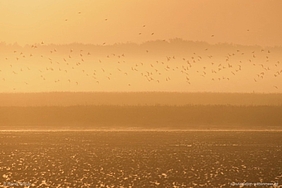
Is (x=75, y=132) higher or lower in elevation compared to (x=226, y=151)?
higher

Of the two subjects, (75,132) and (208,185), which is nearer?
(208,185)

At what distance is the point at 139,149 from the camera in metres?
43.0

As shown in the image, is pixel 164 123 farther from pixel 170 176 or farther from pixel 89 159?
pixel 170 176

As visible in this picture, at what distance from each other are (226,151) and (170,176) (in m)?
11.2

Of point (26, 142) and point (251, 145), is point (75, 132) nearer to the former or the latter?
point (26, 142)

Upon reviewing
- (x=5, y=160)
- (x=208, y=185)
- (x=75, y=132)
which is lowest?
(x=208, y=185)

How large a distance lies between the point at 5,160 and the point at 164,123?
32.5 metres

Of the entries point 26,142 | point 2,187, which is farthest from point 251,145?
point 2,187

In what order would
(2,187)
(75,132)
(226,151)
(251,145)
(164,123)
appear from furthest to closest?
(164,123) → (75,132) → (251,145) → (226,151) → (2,187)

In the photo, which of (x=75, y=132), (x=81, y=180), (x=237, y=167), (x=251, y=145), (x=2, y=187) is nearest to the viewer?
(x=2, y=187)

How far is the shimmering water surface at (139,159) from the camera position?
102ft

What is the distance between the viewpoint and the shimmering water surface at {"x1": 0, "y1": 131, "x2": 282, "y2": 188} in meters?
31.2

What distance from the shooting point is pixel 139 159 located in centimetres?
3803

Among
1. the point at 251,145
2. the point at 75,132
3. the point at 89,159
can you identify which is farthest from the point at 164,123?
the point at 89,159
